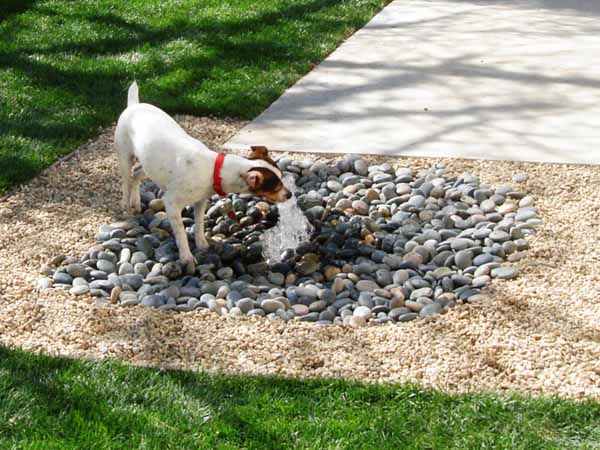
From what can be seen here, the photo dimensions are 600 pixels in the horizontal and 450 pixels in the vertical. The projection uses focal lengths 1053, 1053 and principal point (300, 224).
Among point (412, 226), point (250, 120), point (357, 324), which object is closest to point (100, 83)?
point (250, 120)

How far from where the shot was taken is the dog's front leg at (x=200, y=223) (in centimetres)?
527

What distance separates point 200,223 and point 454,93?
3.14 meters

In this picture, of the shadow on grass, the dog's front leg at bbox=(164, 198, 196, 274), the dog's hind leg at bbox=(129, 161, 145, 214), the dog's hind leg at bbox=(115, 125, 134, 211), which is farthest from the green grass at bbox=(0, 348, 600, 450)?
the shadow on grass

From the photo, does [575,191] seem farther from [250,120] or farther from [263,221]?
[250,120]

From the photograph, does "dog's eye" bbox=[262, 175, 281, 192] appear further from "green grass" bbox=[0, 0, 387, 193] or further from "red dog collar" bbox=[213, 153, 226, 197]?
"green grass" bbox=[0, 0, 387, 193]

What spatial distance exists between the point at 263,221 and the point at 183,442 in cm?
214

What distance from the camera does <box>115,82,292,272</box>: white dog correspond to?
492cm

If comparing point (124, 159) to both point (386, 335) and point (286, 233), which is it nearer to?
point (286, 233)

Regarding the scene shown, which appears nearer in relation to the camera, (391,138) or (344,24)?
(391,138)

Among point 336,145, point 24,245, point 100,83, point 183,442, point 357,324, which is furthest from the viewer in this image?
point 100,83

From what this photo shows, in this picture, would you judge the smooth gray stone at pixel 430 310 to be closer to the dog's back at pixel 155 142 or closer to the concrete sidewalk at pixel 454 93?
the dog's back at pixel 155 142

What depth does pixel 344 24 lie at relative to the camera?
9.73 m

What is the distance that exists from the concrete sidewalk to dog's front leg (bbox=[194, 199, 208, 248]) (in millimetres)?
1548

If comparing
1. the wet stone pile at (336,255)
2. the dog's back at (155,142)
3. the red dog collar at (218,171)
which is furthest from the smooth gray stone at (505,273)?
the dog's back at (155,142)
